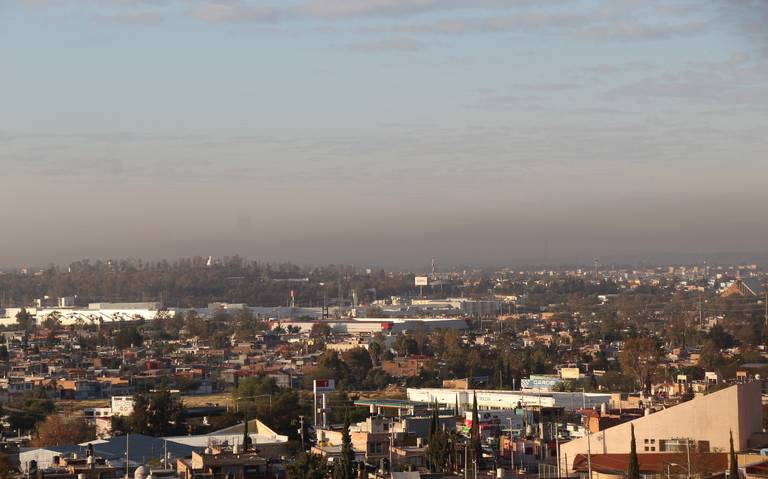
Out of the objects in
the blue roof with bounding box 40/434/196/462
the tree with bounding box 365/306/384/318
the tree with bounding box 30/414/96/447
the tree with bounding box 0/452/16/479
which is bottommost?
the tree with bounding box 30/414/96/447

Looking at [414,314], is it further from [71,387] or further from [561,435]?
[561,435]

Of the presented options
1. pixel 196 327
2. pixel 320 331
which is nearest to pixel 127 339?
pixel 196 327

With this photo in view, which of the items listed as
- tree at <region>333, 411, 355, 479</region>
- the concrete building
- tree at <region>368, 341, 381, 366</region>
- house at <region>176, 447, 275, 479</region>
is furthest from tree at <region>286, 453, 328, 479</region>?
tree at <region>368, 341, 381, 366</region>

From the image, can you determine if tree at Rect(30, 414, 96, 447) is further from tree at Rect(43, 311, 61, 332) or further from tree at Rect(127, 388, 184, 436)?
tree at Rect(43, 311, 61, 332)

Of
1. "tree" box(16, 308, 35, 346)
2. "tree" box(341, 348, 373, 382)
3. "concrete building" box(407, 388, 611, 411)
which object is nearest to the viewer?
"concrete building" box(407, 388, 611, 411)

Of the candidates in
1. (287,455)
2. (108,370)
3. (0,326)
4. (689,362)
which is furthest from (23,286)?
(287,455)

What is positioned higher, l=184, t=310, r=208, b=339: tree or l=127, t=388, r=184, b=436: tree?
l=184, t=310, r=208, b=339: tree

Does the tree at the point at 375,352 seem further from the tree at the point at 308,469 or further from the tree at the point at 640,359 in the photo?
the tree at the point at 308,469
